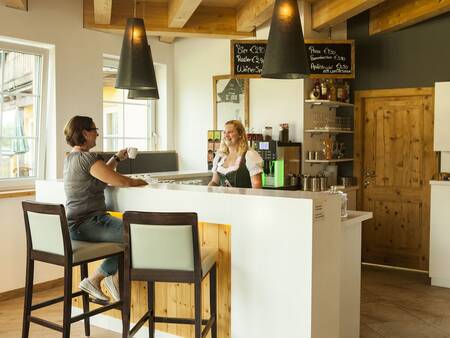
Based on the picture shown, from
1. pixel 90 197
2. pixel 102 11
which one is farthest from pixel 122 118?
pixel 90 197

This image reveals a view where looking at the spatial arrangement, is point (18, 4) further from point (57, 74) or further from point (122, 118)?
point (122, 118)

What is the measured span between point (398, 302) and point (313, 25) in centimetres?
302

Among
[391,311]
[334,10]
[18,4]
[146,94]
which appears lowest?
[391,311]

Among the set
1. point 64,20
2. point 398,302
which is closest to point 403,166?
point 398,302

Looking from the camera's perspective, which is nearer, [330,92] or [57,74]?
[57,74]

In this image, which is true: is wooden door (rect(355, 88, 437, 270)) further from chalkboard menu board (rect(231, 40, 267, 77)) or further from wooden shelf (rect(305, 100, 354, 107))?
chalkboard menu board (rect(231, 40, 267, 77))

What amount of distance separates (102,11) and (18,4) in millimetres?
752

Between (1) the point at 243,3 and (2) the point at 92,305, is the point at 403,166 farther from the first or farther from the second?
(2) the point at 92,305

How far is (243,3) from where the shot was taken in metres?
5.70

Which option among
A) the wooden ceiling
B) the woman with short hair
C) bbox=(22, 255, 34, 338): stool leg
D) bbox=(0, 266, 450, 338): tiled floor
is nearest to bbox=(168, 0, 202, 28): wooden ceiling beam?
the wooden ceiling

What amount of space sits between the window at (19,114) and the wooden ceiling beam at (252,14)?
2.13 m

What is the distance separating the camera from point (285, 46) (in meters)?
3.19

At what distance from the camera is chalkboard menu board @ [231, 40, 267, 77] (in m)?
5.57

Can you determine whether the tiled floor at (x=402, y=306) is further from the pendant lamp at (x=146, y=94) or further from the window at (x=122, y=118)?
the window at (x=122, y=118)
